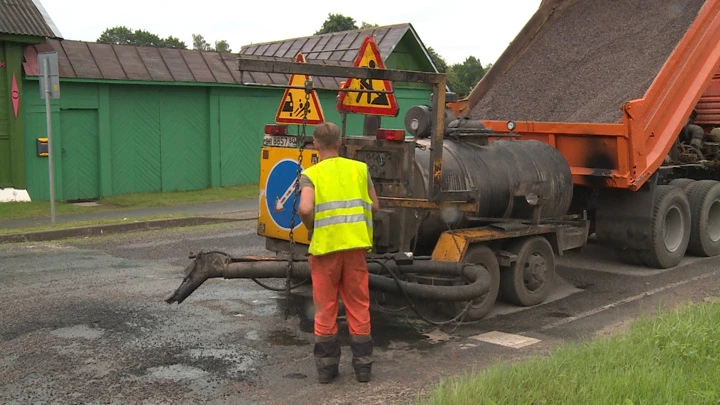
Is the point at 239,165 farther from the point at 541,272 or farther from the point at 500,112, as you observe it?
the point at 541,272

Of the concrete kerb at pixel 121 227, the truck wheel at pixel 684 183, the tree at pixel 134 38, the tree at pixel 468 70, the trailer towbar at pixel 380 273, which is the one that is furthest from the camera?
the tree at pixel 134 38

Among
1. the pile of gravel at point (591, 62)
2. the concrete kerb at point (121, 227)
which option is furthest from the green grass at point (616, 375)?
the concrete kerb at point (121, 227)

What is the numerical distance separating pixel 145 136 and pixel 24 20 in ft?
11.2

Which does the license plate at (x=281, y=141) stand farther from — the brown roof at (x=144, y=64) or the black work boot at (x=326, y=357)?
the brown roof at (x=144, y=64)

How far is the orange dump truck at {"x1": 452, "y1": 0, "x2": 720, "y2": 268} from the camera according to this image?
8.87m

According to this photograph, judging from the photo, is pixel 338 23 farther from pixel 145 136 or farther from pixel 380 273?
pixel 380 273

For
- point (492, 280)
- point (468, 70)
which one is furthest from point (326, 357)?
point (468, 70)

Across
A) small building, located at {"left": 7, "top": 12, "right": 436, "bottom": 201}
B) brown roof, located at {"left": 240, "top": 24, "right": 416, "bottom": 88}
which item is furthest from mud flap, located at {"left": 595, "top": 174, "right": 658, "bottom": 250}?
brown roof, located at {"left": 240, "top": 24, "right": 416, "bottom": 88}

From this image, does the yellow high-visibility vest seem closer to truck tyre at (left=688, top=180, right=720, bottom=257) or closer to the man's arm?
the man's arm

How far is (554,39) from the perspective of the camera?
1100cm

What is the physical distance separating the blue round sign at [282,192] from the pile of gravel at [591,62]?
395cm

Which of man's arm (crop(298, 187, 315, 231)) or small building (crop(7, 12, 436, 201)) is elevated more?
small building (crop(7, 12, 436, 201))

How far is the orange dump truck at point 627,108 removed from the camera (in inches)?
349

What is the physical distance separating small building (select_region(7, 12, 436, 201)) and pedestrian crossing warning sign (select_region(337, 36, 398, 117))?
882cm
